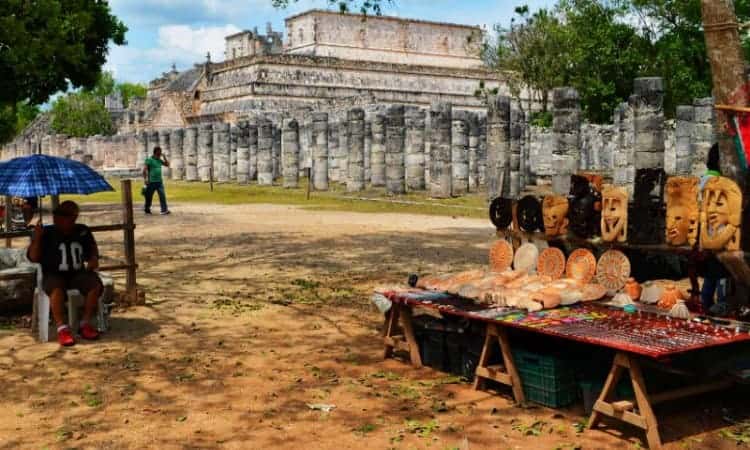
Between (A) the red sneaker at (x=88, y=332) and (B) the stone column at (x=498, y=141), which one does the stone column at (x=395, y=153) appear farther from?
(A) the red sneaker at (x=88, y=332)

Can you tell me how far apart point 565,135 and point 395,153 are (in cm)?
684

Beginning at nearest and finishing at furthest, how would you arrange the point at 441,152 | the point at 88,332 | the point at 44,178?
the point at 88,332, the point at 44,178, the point at 441,152

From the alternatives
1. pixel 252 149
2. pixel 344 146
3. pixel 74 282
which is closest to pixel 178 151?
pixel 252 149

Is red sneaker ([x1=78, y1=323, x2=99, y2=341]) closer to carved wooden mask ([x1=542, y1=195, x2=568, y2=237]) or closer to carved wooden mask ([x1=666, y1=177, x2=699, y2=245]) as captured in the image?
carved wooden mask ([x1=542, y1=195, x2=568, y2=237])

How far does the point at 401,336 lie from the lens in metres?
7.20

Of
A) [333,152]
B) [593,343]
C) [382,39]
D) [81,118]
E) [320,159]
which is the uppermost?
[382,39]

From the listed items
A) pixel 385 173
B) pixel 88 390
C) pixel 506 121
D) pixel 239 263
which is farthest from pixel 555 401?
pixel 385 173

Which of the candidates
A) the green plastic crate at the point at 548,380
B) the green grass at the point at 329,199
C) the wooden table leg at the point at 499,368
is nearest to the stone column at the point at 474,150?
the green grass at the point at 329,199

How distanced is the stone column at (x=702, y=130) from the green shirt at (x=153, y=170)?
1635cm

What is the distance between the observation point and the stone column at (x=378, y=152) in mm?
28234

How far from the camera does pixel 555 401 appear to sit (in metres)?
5.69

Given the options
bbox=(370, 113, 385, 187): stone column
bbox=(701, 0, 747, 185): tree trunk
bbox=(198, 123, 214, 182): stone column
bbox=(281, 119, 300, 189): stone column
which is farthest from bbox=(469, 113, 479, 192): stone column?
bbox=(701, 0, 747, 185): tree trunk

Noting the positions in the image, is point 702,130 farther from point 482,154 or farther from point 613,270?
point 613,270

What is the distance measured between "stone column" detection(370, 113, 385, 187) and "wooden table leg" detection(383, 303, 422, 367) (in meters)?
21.3
